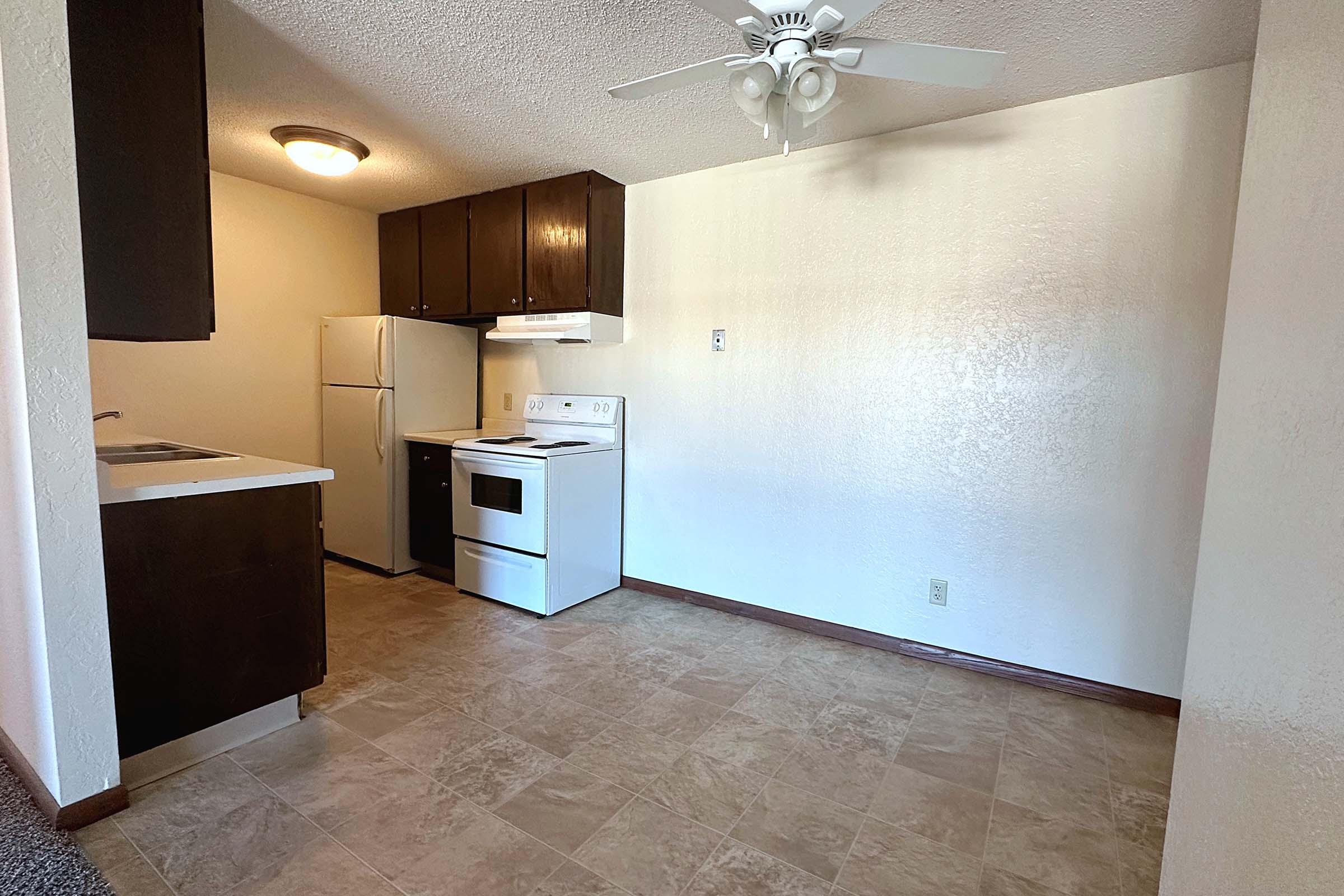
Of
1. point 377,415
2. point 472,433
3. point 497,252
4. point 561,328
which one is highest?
point 497,252

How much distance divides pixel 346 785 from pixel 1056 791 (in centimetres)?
213

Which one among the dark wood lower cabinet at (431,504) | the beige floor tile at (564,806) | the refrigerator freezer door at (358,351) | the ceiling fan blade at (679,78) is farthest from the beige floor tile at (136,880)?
the refrigerator freezer door at (358,351)

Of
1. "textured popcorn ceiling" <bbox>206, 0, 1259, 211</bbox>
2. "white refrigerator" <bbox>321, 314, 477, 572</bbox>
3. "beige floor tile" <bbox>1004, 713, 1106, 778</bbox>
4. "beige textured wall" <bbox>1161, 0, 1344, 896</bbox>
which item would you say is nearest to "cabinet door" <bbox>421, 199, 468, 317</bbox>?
"white refrigerator" <bbox>321, 314, 477, 572</bbox>

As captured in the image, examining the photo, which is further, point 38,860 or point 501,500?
point 501,500

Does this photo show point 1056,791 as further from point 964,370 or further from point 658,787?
point 964,370

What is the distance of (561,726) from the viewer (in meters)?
2.11

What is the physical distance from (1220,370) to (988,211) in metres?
1.87

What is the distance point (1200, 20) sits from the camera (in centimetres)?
180

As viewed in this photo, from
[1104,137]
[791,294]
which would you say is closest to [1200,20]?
[1104,137]

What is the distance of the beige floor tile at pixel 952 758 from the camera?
1.88m

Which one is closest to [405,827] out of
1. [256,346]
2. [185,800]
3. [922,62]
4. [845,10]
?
[185,800]

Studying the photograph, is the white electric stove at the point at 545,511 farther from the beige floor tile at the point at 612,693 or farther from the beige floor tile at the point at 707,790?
the beige floor tile at the point at 707,790

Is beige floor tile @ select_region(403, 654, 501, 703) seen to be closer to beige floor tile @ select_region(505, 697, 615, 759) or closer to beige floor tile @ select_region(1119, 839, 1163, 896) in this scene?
beige floor tile @ select_region(505, 697, 615, 759)

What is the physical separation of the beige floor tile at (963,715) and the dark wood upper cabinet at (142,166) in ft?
9.08
